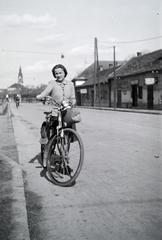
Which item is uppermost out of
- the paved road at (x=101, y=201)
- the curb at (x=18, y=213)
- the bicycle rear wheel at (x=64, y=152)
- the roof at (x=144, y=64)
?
the roof at (x=144, y=64)

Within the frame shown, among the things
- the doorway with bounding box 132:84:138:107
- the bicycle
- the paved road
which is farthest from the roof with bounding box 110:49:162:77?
the bicycle

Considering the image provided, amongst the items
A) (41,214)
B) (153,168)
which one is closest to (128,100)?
(153,168)

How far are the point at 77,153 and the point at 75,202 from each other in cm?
86

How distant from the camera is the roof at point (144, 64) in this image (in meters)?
A: 31.5

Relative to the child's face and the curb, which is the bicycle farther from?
the curb

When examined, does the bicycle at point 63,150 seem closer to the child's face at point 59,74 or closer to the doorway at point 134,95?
the child's face at point 59,74

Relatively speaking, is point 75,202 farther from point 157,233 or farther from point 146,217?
point 157,233

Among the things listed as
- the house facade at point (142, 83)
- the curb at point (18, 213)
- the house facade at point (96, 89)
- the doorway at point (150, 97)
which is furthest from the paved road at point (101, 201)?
the house facade at point (96, 89)

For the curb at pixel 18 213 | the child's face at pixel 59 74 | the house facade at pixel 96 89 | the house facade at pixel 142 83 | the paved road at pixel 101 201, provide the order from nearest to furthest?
1. the curb at pixel 18 213
2. the paved road at pixel 101 201
3. the child's face at pixel 59 74
4. the house facade at pixel 142 83
5. the house facade at pixel 96 89

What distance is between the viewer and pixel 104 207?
3289 millimetres

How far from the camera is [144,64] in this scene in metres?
35.0

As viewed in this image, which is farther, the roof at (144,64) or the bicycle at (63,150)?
the roof at (144,64)

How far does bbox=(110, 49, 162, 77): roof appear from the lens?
31.5m

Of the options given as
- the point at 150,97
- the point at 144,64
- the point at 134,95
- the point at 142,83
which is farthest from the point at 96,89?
the point at 150,97
